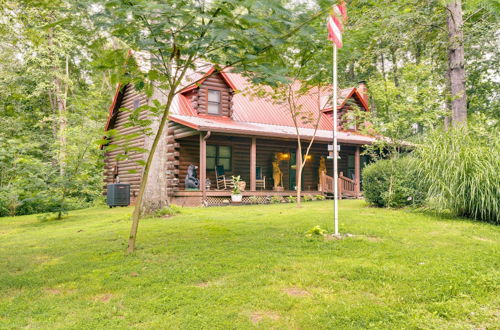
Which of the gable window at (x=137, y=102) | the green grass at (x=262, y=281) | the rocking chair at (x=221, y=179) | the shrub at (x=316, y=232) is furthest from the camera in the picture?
the gable window at (x=137, y=102)

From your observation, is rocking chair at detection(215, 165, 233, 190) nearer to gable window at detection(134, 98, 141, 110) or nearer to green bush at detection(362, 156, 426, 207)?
gable window at detection(134, 98, 141, 110)

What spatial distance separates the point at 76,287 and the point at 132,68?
3171 millimetres

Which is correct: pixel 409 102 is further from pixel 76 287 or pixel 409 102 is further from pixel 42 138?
pixel 42 138

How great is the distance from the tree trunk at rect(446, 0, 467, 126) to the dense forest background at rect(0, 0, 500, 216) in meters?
0.29

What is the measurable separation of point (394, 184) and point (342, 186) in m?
8.56

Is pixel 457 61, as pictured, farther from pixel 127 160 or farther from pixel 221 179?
pixel 127 160

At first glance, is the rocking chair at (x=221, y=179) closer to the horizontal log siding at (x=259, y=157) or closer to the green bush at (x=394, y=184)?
the horizontal log siding at (x=259, y=157)

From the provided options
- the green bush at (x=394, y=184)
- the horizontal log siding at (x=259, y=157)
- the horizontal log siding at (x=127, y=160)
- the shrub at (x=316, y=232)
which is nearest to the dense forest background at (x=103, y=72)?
the green bush at (x=394, y=184)

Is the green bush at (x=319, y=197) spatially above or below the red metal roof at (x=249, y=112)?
below

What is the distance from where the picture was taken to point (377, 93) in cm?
1141

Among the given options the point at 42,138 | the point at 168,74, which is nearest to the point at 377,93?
the point at 168,74

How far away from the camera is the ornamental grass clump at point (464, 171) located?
7.89 meters

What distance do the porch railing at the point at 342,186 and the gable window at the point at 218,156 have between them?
17.0 feet

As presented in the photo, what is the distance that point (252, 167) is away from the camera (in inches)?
672
